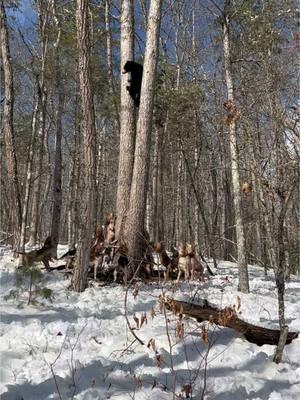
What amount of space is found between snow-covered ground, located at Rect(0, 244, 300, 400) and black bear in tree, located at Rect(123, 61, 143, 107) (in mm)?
4557

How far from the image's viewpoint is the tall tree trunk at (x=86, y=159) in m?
6.86

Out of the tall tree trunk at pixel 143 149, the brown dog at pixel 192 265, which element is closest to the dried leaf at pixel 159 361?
the tall tree trunk at pixel 143 149

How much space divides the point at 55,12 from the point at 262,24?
6.38 m

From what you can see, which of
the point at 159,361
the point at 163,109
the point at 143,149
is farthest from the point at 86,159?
Result: the point at 163,109

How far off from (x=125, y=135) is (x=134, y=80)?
114cm

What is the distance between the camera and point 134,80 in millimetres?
8969

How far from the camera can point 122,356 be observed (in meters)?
4.30

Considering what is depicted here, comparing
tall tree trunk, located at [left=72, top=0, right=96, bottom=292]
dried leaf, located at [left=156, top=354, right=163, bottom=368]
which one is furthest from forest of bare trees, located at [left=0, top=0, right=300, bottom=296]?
dried leaf, located at [left=156, top=354, right=163, bottom=368]

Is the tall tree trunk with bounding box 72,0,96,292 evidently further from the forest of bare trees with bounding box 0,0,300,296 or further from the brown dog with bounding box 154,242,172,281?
the brown dog with bounding box 154,242,172,281

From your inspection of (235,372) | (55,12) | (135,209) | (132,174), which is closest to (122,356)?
(235,372)

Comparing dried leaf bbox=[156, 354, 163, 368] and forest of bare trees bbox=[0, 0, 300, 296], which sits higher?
forest of bare trees bbox=[0, 0, 300, 296]

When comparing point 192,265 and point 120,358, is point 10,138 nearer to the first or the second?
point 192,265

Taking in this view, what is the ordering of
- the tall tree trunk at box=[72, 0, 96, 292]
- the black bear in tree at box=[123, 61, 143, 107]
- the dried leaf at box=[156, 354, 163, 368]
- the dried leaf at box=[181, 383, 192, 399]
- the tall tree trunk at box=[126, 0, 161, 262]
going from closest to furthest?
the dried leaf at box=[181, 383, 192, 399], the dried leaf at box=[156, 354, 163, 368], the tall tree trunk at box=[72, 0, 96, 292], the tall tree trunk at box=[126, 0, 161, 262], the black bear in tree at box=[123, 61, 143, 107]

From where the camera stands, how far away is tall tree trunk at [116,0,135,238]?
28.1ft
